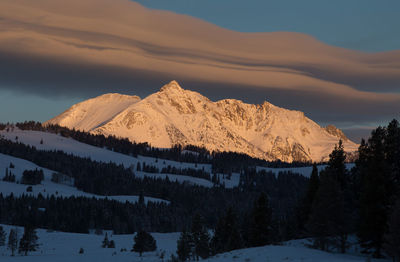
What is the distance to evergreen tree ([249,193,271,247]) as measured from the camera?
9132 centimetres

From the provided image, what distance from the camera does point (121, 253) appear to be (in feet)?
337

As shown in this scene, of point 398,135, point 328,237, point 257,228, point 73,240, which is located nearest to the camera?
point 328,237

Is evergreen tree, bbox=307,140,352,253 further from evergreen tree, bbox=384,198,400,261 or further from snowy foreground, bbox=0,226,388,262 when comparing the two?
evergreen tree, bbox=384,198,400,261

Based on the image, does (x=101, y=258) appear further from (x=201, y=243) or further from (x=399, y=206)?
(x=399, y=206)

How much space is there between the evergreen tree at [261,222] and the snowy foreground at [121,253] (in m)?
10.8

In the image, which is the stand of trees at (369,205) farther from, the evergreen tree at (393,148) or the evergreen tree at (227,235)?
the evergreen tree at (227,235)

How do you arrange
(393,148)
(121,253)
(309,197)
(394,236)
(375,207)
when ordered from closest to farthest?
(394,236)
(375,207)
(393,148)
(309,197)
(121,253)

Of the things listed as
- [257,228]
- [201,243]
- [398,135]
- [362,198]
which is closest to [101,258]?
[201,243]

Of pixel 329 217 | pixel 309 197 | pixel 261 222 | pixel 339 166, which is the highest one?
pixel 339 166


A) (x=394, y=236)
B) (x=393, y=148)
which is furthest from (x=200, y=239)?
(x=394, y=236)

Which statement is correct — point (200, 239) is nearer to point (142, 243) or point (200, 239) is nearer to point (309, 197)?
point (142, 243)

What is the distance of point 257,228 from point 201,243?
11.6 metres

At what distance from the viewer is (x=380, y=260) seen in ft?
214

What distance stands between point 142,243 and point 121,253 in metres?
4.34
